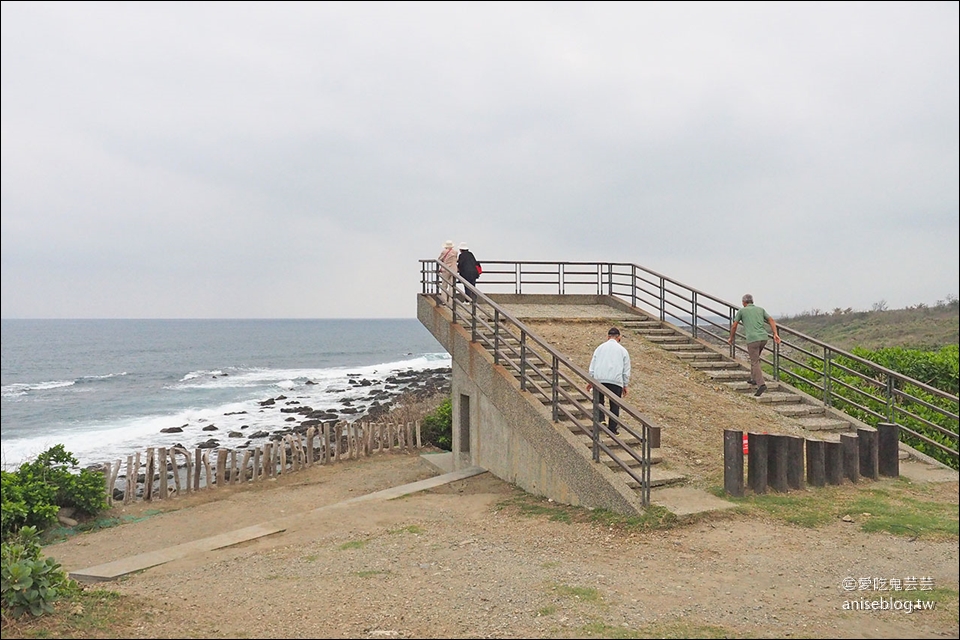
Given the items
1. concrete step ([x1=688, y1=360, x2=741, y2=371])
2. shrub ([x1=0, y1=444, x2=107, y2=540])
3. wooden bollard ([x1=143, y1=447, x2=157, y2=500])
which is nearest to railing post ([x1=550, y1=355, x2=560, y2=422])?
concrete step ([x1=688, y1=360, x2=741, y2=371])

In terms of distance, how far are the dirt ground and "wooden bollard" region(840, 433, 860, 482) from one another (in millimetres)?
791

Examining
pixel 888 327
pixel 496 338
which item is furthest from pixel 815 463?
pixel 888 327

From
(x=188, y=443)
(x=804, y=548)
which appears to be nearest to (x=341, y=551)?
(x=804, y=548)

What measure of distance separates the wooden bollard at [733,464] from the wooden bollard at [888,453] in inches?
85.0

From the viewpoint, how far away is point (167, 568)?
7.41 meters

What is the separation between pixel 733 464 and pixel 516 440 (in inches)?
133

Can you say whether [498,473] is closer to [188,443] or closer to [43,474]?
[43,474]

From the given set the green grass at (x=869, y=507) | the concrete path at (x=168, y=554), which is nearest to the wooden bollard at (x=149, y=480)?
the concrete path at (x=168, y=554)

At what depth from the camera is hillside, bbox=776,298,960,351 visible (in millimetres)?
22819

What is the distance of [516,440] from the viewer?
1033cm

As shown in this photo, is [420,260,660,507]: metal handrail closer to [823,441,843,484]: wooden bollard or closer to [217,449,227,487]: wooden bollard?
[823,441,843,484]: wooden bollard

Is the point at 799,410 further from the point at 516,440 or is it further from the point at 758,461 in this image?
the point at 516,440

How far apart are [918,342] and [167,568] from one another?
73.8 ft

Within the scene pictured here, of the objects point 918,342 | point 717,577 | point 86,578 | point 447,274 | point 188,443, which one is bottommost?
point 188,443
